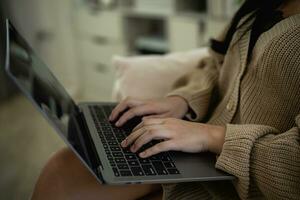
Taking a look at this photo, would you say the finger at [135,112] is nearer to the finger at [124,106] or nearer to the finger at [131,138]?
the finger at [124,106]

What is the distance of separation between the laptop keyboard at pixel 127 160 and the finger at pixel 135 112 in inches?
1.1

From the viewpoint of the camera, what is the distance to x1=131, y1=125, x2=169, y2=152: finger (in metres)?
0.81

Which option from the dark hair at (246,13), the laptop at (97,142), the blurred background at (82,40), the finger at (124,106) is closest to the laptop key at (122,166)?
the laptop at (97,142)

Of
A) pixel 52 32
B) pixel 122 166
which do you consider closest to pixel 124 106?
pixel 122 166

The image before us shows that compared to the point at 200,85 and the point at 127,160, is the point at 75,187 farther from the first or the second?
the point at 200,85

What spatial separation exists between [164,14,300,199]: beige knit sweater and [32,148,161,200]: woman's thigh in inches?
4.1

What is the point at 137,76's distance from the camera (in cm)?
130

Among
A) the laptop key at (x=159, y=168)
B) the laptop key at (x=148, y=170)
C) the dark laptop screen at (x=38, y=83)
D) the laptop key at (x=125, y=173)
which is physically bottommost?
the laptop key at (x=159, y=168)

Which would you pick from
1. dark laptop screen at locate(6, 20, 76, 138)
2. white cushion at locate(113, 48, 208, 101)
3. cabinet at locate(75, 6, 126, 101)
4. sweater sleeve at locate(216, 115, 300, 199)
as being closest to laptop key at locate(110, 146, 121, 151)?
dark laptop screen at locate(6, 20, 76, 138)

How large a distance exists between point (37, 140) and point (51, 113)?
145cm

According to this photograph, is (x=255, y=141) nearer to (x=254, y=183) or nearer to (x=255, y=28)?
(x=254, y=183)

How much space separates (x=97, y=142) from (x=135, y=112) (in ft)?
0.48

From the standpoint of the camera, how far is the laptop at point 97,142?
72 cm

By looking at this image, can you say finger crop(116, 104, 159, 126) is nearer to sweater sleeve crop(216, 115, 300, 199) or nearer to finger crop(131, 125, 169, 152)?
finger crop(131, 125, 169, 152)
